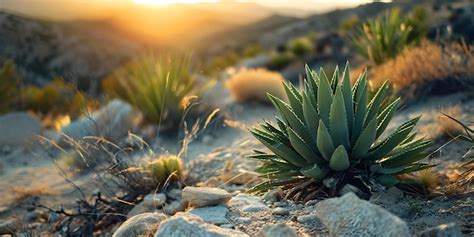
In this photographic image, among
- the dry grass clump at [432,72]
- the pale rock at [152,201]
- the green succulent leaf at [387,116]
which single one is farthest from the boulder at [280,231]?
the dry grass clump at [432,72]

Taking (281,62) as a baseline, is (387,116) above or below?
above

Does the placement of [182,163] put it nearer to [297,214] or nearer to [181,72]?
[297,214]

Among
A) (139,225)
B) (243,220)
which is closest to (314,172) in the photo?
(243,220)

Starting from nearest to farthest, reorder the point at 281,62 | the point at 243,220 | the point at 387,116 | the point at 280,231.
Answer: the point at 280,231 → the point at 243,220 → the point at 387,116 → the point at 281,62

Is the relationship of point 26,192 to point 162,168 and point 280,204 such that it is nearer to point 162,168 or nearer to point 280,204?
point 162,168

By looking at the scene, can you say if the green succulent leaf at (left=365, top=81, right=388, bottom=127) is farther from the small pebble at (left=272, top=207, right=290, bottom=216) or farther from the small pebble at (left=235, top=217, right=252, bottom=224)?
the small pebble at (left=235, top=217, right=252, bottom=224)

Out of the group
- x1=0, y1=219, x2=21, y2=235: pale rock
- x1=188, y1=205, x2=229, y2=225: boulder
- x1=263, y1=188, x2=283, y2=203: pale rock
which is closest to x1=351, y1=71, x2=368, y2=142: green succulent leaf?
x1=263, y1=188, x2=283, y2=203: pale rock

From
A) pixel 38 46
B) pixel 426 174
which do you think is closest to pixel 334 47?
pixel 426 174
